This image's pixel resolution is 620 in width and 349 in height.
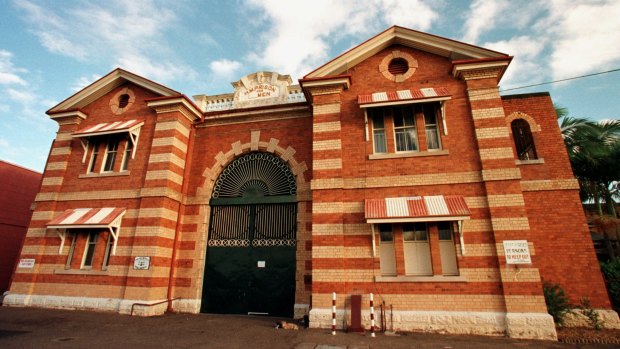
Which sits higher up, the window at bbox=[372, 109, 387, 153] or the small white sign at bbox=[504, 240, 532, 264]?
the window at bbox=[372, 109, 387, 153]

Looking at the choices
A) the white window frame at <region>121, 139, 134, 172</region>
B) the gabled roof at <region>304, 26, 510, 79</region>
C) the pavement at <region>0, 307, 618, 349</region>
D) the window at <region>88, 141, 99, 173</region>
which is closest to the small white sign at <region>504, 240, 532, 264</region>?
the pavement at <region>0, 307, 618, 349</region>

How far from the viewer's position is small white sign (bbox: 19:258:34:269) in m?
11.9

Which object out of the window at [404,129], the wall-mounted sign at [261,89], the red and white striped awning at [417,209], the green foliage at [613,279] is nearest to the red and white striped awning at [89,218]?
the wall-mounted sign at [261,89]

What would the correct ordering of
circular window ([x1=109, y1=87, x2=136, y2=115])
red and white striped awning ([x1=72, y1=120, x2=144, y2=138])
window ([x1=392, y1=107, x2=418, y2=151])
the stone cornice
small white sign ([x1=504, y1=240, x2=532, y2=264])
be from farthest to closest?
1. circular window ([x1=109, y1=87, x2=136, y2=115])
2. the stone cornice
3. red and white striped awning ([x1=72, y1=120, x2=144, y2=138])
4. window ([x1=392, y1=107, x2=418, y2=151])
5. small white sign ([x1=504, y1=240, x2=532, y2=264])

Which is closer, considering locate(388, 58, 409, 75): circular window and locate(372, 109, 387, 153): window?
locate(372, 109, 387, 153): window

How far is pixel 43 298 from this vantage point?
11.5 m

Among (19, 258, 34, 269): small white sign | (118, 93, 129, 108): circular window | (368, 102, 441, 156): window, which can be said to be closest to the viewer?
(368, 102, 441, 156): window

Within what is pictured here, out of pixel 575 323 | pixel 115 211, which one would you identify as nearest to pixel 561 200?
pixel 575 323

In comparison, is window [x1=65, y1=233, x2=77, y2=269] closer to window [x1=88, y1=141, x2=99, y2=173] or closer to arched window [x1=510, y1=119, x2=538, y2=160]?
window [x1=88, y1=141, x2=99, y2=173]

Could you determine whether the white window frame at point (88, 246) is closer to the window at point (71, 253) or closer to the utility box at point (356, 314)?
the window at point (71, 253)

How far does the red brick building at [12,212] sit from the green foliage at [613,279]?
26346mm

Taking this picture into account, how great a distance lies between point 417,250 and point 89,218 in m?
11.8

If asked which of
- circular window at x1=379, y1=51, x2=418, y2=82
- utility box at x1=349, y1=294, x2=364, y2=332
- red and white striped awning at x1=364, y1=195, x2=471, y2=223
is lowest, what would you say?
utility box at x1=349, y1=294, x2=364, y2=332

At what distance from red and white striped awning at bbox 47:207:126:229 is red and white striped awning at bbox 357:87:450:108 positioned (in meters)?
9.91
